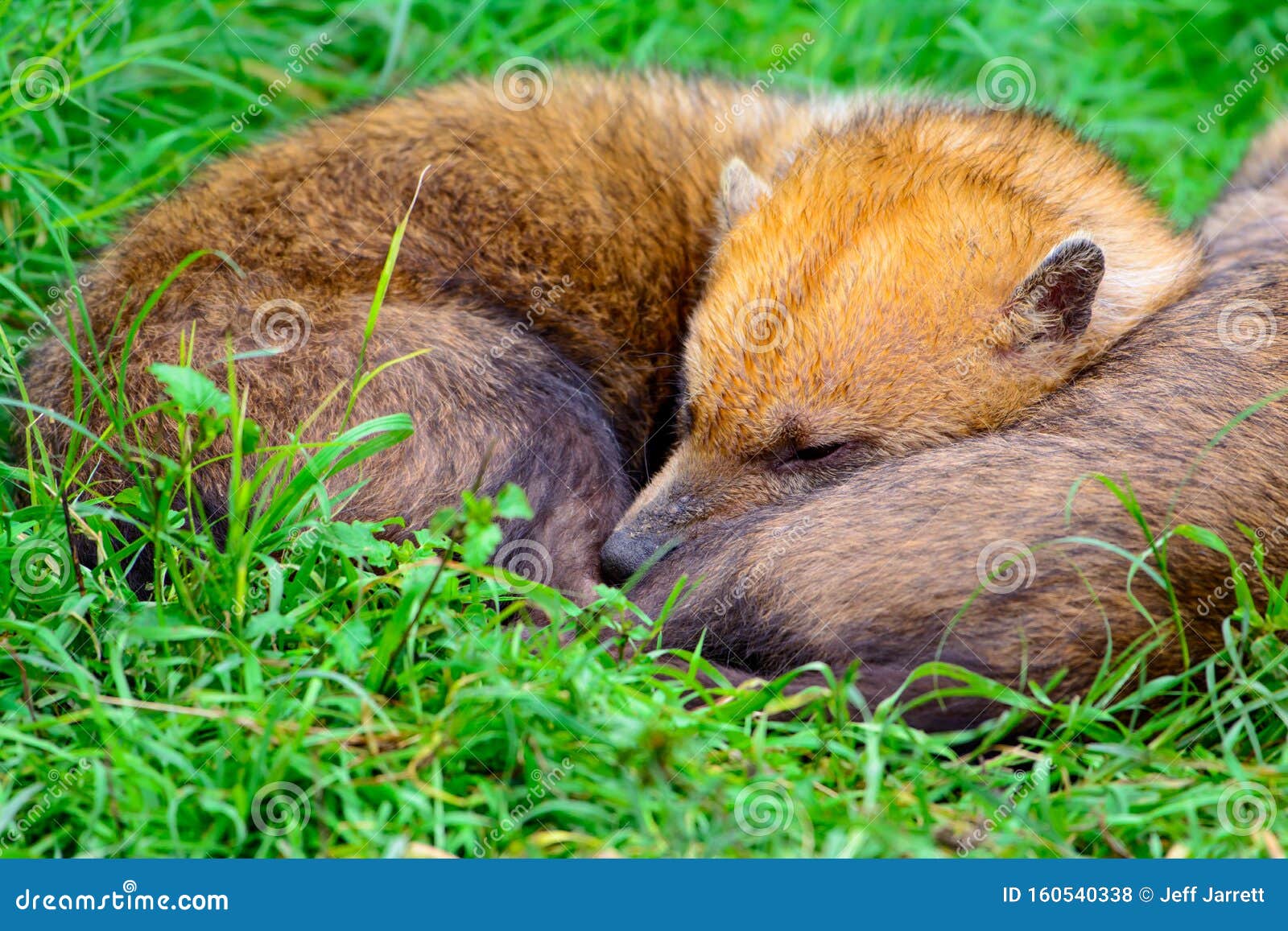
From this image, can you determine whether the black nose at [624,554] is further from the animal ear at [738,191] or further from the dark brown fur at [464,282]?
the animal ear at [738,191]

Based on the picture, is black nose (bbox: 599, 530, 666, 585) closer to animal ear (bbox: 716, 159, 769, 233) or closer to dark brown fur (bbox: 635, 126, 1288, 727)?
dark brown fur (bbox: 635, 126, 1288, 727)

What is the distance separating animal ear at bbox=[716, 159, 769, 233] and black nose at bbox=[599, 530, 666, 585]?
1.33 metres

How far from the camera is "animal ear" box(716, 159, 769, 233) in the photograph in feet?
15.0

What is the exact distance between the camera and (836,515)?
3.57 metres

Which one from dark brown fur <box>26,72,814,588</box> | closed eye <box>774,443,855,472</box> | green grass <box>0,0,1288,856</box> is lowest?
green grass <box>0,0,1288,856</box>

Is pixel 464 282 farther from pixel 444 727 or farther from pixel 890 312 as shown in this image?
pixel 444 727

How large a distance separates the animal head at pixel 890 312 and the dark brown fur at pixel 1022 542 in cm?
18

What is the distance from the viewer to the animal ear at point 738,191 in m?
4.58

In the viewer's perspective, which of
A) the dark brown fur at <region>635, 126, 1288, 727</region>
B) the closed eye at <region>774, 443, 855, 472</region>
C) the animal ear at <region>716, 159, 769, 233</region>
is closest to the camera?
the dark brown fur at <region>635, 126, 1288, 727</region>

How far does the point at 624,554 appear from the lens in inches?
155

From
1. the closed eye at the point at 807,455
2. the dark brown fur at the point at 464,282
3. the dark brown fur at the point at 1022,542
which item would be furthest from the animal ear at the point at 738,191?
the dark brown fur at the point at 1022,542

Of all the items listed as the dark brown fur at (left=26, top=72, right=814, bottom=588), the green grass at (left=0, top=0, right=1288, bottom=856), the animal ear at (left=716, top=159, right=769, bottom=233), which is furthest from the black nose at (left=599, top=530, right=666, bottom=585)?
the animal ear at (left=716, top=159, right=769, bottom=233)

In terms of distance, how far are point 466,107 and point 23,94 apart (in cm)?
174

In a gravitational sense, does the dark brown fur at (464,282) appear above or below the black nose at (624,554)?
above
